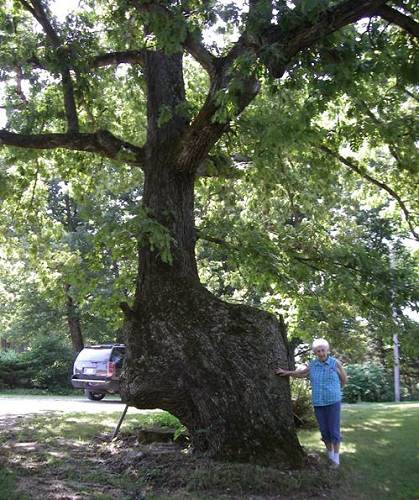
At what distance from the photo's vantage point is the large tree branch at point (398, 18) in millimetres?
6617

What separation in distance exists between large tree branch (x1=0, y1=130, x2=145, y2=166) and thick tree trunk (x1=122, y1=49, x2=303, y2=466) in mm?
1359

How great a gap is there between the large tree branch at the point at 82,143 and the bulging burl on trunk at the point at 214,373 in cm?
263

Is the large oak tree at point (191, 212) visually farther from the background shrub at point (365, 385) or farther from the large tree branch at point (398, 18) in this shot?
the background shrub at point (365, 385)

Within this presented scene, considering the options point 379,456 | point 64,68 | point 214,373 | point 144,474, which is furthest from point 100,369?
point 144,474

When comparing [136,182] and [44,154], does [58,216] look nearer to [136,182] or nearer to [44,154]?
[136,182]

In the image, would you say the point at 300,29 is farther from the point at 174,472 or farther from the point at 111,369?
the point at 111,369

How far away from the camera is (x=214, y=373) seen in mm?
7332

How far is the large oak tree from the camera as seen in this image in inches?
255

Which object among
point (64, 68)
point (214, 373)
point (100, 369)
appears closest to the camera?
point (214, 373)

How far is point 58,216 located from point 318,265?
30512 mm

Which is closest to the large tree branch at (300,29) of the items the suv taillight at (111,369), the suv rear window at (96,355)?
the suv taillight at (111,369)

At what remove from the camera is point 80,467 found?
711 centimetres

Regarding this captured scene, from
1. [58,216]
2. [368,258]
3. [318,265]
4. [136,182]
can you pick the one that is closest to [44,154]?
[136,182]

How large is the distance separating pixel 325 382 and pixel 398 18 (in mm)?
4583
